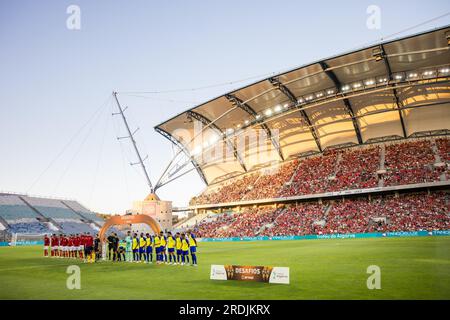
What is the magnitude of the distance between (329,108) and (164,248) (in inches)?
1580

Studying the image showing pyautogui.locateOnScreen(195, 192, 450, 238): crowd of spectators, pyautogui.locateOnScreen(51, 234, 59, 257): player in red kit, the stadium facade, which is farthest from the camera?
pyautogui.locateOnScreen(195, 192, 450, 238): crowd of spectators

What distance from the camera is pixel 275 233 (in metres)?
53.1

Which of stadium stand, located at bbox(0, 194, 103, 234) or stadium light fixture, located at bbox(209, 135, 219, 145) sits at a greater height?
stadium light fixture, located at bbox(209, 135, 219, 145)

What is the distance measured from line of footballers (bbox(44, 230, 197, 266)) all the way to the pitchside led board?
240 inches

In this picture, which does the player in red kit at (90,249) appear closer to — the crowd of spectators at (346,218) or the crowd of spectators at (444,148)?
the crowd of spectators at (346,218)

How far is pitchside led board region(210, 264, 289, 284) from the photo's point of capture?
12.5 m

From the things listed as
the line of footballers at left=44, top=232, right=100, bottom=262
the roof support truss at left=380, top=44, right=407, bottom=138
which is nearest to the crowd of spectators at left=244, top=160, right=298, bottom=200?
the roof support truss at left=380, top=44, right=407, bottom=138

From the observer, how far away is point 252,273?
42.5 feet

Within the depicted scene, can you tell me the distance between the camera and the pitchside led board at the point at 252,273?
12455mm

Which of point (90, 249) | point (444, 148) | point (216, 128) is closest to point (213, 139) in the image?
point (216, 128)

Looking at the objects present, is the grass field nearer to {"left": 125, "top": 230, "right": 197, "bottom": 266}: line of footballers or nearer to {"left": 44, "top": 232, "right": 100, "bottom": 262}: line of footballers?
{"left": 125, "top": 230, "right": 197, "bottom": 266}: line of footballers

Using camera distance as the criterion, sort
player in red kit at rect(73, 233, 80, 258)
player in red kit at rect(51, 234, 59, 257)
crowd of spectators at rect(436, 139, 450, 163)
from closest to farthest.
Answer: player in red kit at rect(73, 233, 80, 258) < player in red kit at rect(51, 234, 59, 257) < crowd of spectators at rect(436, 139, 450, 163)

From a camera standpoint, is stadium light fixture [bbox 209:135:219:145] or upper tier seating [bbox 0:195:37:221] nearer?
stadium light fixture [bbox 209:135:219:145]
